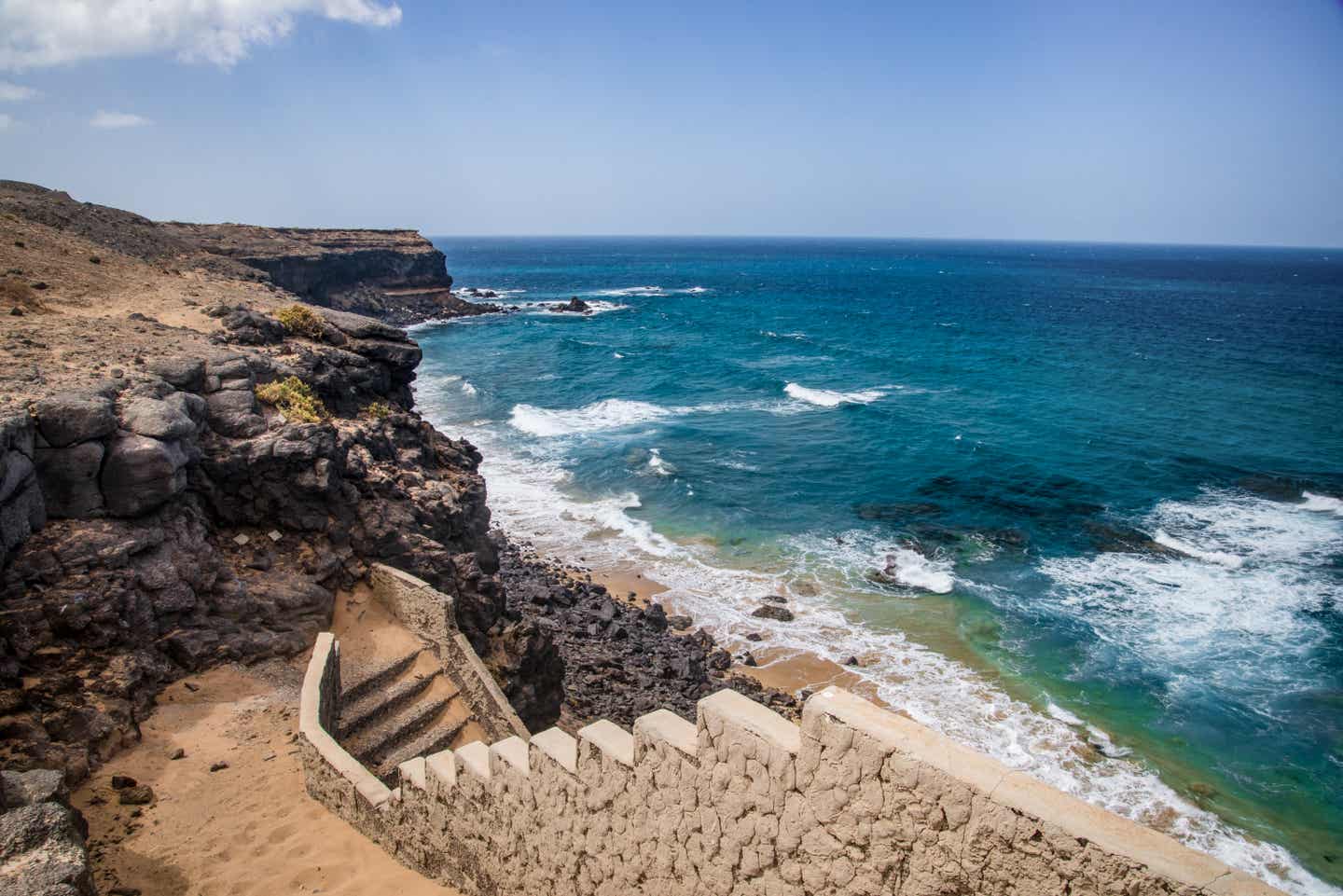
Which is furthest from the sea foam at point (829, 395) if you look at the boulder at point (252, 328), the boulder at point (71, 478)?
the boulder at point (71, 478)

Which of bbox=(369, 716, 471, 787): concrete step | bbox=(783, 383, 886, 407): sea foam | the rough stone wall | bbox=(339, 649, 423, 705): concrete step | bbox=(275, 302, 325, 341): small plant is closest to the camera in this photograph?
bbox=(369, 716, 471, 787): concrete step

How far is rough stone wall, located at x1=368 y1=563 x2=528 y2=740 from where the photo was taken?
10.6 metres

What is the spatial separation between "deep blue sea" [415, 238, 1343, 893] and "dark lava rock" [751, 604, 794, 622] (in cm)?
46

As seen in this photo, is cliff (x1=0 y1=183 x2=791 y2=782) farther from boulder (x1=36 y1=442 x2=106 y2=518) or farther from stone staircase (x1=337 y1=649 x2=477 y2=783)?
stone staircase (x1=337 y1=649 x2=477 y2=783)

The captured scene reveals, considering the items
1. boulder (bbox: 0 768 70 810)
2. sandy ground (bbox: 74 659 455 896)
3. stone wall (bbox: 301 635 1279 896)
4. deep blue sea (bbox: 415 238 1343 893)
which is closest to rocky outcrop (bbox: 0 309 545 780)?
sandy ground (bbox: 74 659 455 896)

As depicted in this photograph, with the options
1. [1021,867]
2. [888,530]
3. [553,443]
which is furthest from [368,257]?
[1021,867]

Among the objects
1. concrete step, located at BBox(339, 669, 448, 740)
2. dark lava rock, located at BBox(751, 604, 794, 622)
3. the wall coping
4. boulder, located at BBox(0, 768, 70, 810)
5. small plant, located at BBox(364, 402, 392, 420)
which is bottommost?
dark lava rock, located at BBox(751, 604, 794, 622)

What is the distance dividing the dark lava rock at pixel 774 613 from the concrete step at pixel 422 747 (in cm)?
1340

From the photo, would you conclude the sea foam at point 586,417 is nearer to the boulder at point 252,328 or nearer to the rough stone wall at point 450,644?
the boulder at point 252,328

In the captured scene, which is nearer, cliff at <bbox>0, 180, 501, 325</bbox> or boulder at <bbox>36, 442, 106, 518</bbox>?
boulder at <bbox>36, 442, 106, 518</bbox>

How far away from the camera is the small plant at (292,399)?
45.8 feet

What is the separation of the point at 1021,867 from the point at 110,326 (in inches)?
717

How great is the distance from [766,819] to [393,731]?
21.9 ft

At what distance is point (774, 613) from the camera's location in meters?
22.7
